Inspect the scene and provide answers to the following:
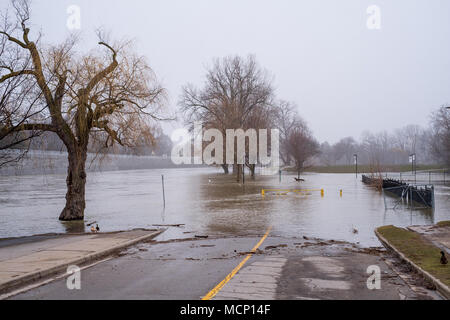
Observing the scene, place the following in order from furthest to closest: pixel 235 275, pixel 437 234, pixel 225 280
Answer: pixel 437 234
pixel 235 275
pixel 225 280

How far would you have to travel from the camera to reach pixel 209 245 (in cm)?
1350

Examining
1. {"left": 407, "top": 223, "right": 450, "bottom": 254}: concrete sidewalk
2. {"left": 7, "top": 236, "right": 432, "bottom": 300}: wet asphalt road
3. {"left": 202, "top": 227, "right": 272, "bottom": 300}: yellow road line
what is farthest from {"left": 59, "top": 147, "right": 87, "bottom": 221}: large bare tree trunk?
{"left": 407, "top": 223, "right": 450, "bottom": 254}: concrete sidewalk

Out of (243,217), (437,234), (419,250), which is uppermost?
(419,250)

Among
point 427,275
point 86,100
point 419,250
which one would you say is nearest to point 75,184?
point 86,100

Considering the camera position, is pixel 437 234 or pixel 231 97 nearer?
pixel 437 234

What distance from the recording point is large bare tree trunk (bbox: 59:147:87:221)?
68.0ft

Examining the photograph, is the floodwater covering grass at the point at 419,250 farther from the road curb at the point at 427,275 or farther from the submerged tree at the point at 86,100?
the submerged tree at the point at 86,100

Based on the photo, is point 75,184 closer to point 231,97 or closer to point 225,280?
point 225,280

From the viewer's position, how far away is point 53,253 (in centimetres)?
1155

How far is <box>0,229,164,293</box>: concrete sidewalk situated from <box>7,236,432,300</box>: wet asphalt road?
1.86 ft

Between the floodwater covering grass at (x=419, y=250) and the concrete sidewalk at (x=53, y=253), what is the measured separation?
25.9 ft

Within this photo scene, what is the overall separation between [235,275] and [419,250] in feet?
17.8

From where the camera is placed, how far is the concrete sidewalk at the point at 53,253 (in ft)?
29.3
